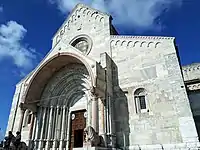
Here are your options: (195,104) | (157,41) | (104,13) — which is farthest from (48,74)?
(195,104)

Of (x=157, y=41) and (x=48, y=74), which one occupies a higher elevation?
(x=157, y=41)

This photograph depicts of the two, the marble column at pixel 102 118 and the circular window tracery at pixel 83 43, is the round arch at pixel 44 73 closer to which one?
the circular window tracery at pixel 83 43

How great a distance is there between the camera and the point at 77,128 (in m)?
12.5

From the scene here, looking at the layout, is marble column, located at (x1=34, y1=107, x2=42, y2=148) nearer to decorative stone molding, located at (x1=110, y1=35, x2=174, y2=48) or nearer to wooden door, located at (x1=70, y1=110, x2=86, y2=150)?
wooden door, located at (x1=70, y1=110, x2=86, y2=150)

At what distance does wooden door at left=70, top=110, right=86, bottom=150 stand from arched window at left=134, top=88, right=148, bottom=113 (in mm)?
3893

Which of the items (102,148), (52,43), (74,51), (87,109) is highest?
(52,43)

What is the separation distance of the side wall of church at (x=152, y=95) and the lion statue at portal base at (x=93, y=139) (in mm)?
1395

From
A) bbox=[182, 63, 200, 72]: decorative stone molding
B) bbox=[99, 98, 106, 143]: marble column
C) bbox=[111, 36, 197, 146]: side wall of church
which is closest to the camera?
bbox=[111, 36, 197, 146]: side wall of church

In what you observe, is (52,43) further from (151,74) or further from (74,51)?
(151,74)

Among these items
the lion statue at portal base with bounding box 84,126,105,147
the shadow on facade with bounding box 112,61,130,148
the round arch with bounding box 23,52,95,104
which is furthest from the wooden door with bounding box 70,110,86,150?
the lion statue at portal base with bounding box 84,126,105,147

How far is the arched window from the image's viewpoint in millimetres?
10594

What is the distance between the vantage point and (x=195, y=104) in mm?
12023

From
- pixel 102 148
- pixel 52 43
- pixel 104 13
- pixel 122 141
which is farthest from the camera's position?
pixel 52 43

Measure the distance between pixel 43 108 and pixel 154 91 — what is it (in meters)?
7.88
